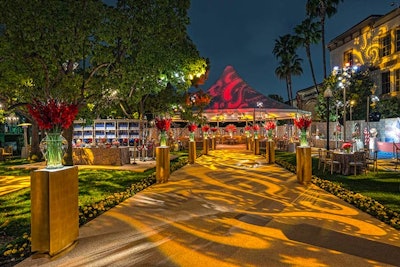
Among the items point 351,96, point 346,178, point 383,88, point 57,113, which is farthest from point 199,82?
point 57,113

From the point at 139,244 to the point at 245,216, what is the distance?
6.85 ft

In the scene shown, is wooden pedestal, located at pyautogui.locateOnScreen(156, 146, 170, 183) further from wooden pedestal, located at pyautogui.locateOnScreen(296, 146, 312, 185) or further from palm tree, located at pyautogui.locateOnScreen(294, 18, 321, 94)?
palm tree, located at pyautogui.locateOnScreen(294, 18, 321, 94)

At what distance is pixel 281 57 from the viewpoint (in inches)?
1551

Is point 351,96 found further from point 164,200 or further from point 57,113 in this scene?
point 57,113

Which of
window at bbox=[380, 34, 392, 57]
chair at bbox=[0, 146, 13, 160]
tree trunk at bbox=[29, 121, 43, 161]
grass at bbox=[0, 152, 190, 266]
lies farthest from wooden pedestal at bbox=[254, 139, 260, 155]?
chair at bbox=[0, 146, 13, 160]

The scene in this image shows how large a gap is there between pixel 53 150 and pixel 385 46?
2373 centimetres

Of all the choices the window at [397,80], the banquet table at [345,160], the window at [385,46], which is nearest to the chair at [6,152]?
the banquet table at [345,160]

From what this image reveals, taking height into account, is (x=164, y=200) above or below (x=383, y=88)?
below

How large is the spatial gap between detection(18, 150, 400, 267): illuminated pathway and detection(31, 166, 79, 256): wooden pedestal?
18 centimetres

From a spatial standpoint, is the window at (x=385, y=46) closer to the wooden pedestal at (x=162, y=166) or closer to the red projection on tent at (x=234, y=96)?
the red projection on tent at (x=234, y=96)

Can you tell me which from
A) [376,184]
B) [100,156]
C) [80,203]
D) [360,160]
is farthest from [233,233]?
[100,156]

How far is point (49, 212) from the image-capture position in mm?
3805

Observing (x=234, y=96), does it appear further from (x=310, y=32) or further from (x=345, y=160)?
(x=310, y=32)

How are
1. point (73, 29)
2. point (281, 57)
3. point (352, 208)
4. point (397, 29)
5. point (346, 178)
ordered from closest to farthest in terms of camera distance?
point (352, 208) < point (346, 178) < point (73, 29) < point (397, 29) < point (281, 57)
